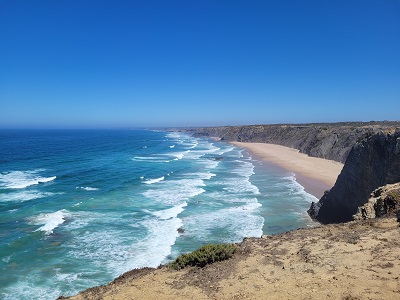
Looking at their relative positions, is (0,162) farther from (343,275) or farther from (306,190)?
(343,275)

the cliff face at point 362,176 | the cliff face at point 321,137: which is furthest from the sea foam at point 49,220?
the cliff face at point 321,137

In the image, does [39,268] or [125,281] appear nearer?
[125,281]

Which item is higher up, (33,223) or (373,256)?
(373,256)

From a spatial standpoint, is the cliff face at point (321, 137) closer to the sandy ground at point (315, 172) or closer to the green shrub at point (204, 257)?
the sandy ground at point (315, 172)

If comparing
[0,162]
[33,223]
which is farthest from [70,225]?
[0,162]

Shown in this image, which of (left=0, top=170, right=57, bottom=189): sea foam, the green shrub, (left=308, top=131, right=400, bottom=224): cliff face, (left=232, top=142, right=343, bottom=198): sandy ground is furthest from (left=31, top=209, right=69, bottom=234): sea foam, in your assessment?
(left=232, top=142, right=343, bottom=198): sandy ground

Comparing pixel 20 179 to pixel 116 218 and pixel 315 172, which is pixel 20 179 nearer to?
pixel 116 218

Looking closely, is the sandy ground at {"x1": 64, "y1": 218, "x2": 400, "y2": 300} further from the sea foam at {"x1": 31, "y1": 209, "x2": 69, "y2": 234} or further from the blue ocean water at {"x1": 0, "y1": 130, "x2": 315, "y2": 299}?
the sea foam at {"x1": 31, "y1": 209, "x2": 69, "y2": 234}

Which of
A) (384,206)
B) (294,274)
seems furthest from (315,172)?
(294,274)
